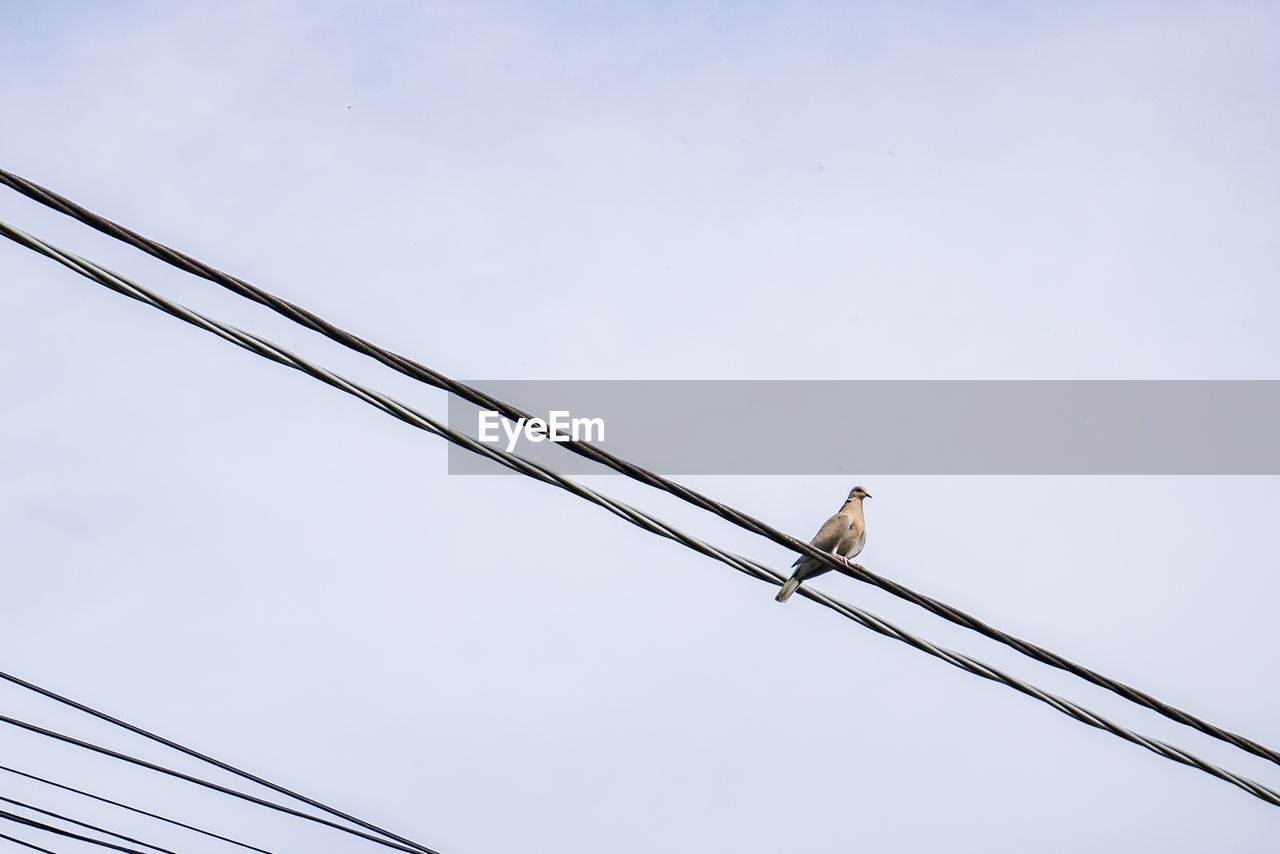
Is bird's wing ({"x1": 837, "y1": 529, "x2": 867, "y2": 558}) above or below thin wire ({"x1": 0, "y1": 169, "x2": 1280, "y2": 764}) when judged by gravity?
above

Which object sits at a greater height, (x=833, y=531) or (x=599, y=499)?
(x=833, y=531)

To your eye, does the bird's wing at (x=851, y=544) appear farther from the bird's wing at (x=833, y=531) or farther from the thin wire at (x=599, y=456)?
the thin wire at (x=599, y=456)

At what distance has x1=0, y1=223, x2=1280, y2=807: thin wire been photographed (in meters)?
3.62

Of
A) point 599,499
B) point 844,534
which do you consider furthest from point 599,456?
point 844,534

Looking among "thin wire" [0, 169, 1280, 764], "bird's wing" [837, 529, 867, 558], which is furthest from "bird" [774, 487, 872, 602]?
"thin wire" [0, 169, 1280, 764]

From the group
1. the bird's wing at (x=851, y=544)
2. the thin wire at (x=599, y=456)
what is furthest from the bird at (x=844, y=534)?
the thin wire at (x=599, y=456)

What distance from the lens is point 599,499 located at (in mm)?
4223

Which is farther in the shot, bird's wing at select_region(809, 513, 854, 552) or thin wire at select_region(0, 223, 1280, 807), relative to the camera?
bird's wing at select_region(809, 513, 854, 552)

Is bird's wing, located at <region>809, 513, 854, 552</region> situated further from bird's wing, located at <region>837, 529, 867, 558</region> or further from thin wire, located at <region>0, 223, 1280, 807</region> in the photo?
thin wire, located at <region>0, 223, 1280, 807</region>

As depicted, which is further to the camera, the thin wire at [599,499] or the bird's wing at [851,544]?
the bird's wing at [851,544]

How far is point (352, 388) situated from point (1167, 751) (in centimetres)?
306

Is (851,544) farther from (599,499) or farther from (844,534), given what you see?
(599,499)

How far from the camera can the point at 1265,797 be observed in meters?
4.71

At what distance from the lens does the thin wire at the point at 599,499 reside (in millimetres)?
3619
